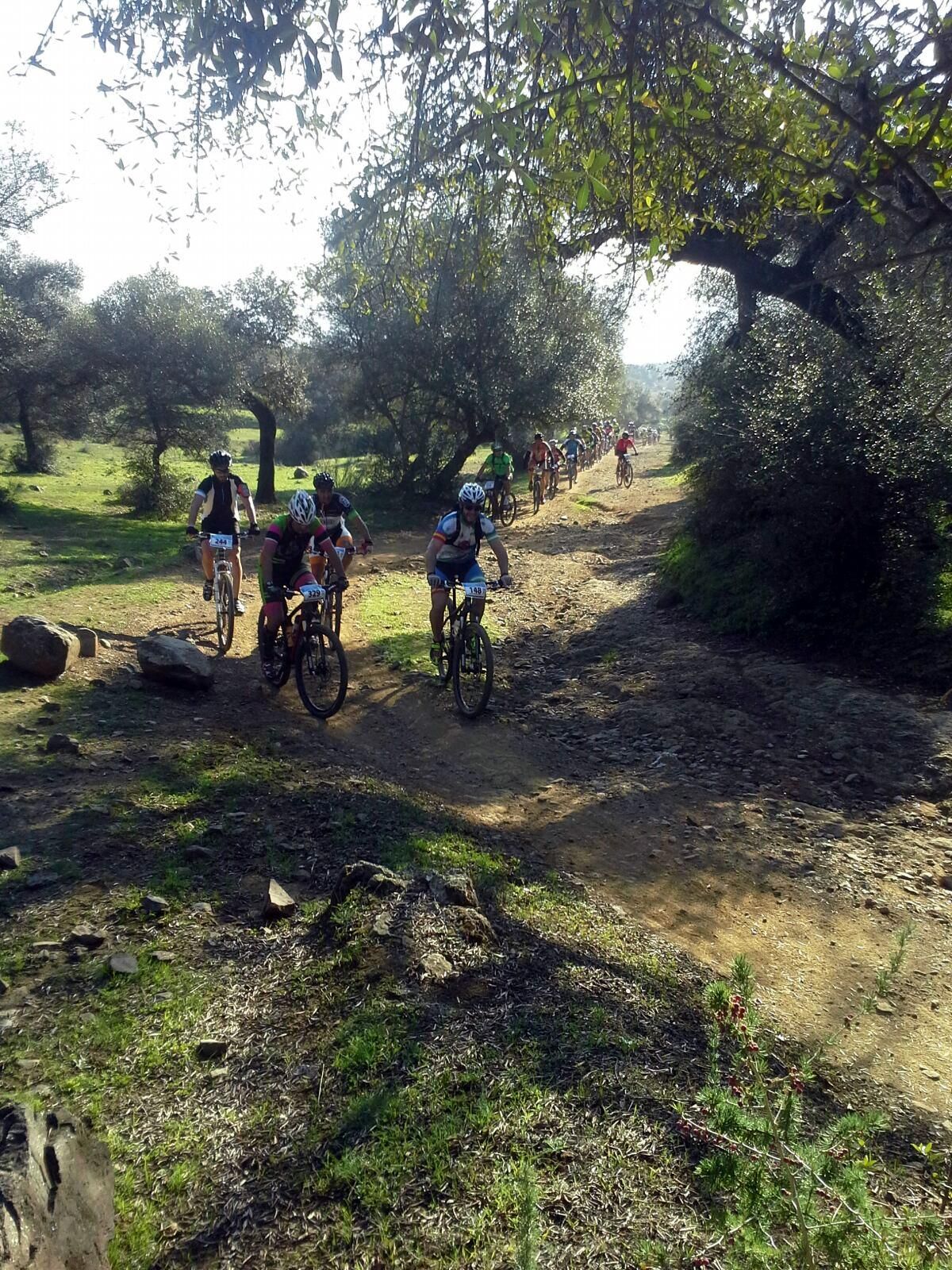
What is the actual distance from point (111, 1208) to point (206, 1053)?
0.70 meters

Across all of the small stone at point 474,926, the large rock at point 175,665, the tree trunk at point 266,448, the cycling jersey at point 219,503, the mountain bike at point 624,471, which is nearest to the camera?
the small stone at point 474,926

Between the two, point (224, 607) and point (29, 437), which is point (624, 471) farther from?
point (224, 607)

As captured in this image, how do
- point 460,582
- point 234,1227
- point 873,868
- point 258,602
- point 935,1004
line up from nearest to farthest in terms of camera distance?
point 234,1227, point 935,1004, point 873,868, point 460,582, point 258,602

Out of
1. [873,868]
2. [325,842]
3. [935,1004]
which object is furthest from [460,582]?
[935,1004]

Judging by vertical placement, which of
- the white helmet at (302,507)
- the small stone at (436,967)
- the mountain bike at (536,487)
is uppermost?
the white helmet at (302,507)

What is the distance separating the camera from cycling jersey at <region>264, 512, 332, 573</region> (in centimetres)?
796

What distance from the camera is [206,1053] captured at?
3.18m

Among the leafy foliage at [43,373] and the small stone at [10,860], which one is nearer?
the small stone at [10,860]

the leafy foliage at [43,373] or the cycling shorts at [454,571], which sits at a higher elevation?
the leafy foliage at [43,373]

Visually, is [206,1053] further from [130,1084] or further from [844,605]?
[844,605]

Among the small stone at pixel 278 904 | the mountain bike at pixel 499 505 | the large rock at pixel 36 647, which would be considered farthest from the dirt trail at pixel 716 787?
the mountain bike at pixel 499 505

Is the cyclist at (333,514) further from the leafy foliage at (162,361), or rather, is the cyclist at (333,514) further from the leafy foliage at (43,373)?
the leafy foliage at (43,373)

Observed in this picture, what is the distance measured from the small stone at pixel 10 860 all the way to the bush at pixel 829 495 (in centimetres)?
868

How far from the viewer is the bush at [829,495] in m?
9.24
